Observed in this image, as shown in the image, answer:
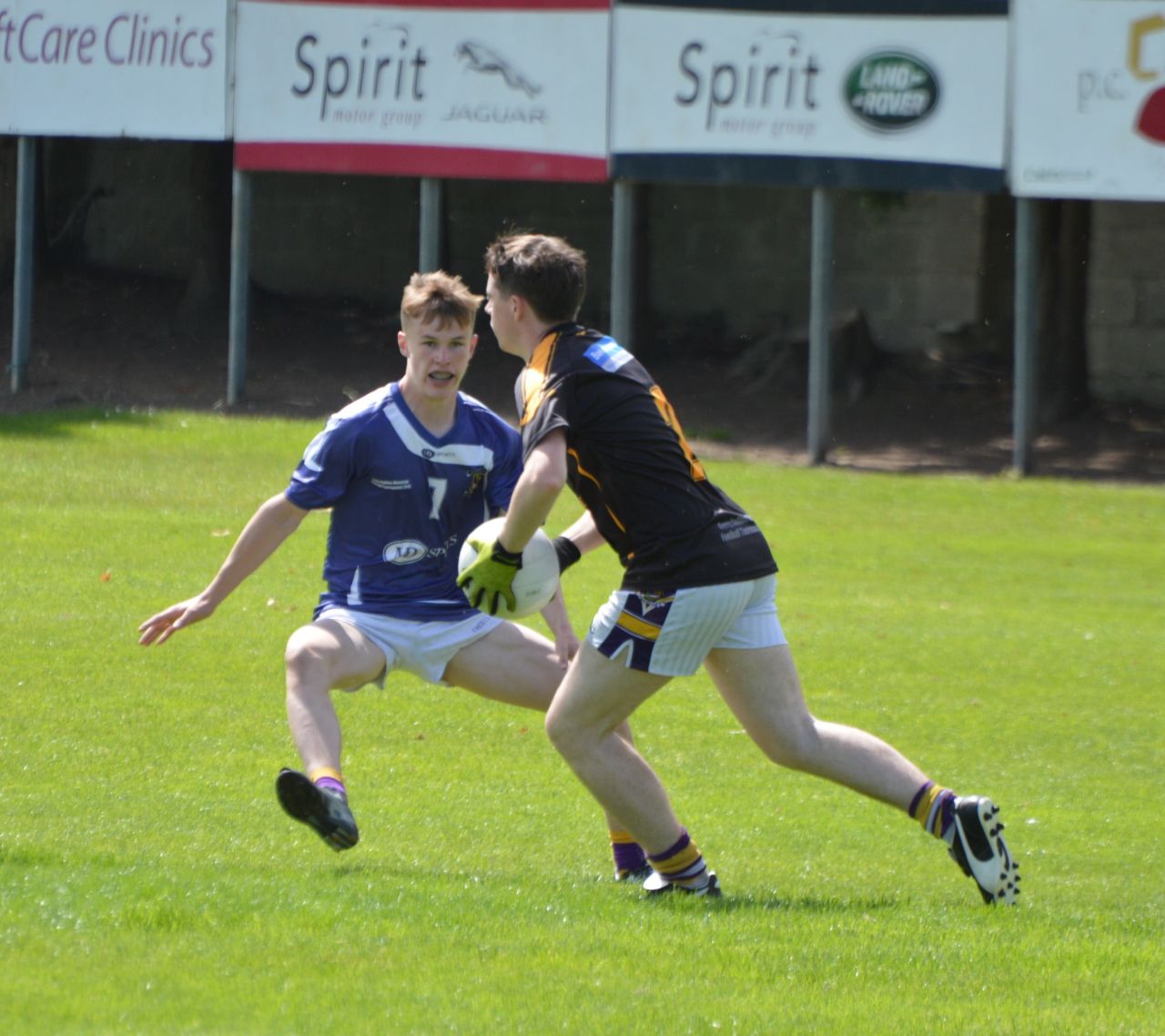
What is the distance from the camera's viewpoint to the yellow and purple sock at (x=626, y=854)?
20.3 ft

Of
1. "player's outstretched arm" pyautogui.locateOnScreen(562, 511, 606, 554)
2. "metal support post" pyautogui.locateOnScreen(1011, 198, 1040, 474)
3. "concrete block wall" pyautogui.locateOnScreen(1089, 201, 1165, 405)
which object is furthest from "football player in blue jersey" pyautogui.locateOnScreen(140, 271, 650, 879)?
"concrete block wall" pyautogui.locateOnScreen(1089, 201, 1165, 405)

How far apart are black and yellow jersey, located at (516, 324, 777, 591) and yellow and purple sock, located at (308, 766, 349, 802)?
1.08 meters

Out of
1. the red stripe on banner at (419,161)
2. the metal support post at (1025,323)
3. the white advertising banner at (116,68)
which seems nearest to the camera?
the metal support post at (1025,323)

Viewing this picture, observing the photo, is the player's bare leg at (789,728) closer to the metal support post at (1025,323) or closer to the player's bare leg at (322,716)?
the player's bare leg at (322,716)

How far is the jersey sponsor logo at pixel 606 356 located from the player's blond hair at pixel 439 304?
0.76 metres

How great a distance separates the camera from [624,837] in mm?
6168

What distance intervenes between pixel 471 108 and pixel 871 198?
5456 millimetres

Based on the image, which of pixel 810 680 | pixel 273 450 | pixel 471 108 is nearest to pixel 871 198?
pixel 471 108

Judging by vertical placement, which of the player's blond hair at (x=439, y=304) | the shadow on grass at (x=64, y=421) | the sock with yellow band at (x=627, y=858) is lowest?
the sock with yellow band at (x=627, y=858)

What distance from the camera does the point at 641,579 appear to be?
18.3ft

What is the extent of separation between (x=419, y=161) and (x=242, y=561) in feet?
51.5

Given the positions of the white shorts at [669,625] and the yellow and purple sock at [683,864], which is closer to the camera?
the white shorts at [669,625]

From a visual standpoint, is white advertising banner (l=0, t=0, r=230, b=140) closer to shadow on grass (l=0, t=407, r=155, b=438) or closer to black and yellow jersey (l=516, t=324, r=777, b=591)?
shadow on grass (l=0, t=407, r=155, b=438)

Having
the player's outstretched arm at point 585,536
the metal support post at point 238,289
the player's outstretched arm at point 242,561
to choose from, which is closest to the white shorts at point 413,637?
the player's outstretched arm at point 242,561
